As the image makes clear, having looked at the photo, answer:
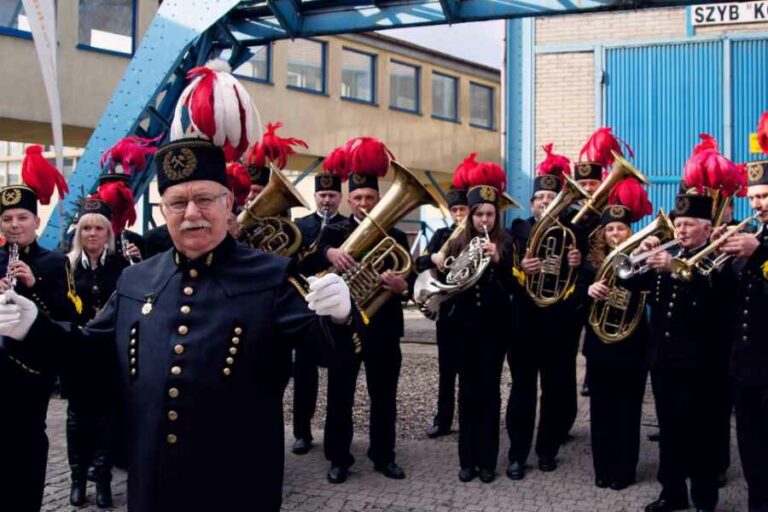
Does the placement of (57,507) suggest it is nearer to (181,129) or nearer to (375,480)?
(375,480)

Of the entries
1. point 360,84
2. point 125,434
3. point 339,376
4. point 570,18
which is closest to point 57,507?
point 339,376

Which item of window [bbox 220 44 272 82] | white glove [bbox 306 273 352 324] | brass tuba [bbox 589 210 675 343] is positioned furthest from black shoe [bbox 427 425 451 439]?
window [bbox 220 44 272 82]

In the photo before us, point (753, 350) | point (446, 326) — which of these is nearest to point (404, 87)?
point (446, 326)

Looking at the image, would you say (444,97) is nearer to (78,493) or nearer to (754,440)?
(78,493)

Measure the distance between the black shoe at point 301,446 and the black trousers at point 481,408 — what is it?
1356mm

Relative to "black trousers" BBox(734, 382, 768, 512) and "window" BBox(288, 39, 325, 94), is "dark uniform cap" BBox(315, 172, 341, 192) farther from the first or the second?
"window" BBox(288, 39, 325, 94)

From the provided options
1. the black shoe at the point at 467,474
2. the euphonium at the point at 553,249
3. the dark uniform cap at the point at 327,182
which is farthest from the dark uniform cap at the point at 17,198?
the euphonium at the point at 553,249

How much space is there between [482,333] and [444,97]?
19.7 m

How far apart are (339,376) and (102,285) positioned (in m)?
1.75

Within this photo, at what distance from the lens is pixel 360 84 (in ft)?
73.0

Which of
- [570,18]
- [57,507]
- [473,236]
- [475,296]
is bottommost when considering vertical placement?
[57,507]

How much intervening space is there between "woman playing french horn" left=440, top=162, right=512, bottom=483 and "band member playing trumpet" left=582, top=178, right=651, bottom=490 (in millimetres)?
645

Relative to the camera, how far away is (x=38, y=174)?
216 inches

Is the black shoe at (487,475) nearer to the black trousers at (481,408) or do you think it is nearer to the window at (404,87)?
the black trousers at (481,408)
